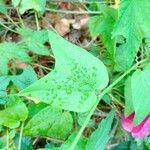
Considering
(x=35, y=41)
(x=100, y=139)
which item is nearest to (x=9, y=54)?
(x=35, y=41)

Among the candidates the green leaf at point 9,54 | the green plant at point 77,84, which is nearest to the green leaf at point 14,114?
the green plant at point 77,84

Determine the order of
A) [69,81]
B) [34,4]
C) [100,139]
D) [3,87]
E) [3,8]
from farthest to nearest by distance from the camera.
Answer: [3,8] < [34,4] < [3,87] < [100,139] < [69,81]

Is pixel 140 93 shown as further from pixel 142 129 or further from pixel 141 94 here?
pixel 142 129

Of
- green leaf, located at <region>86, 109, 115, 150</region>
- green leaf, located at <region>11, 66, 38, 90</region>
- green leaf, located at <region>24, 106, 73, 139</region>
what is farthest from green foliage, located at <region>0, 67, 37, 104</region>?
green leaf, located at <region>86, 109, 115, 150</region>

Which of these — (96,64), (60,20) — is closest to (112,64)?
(96,64)

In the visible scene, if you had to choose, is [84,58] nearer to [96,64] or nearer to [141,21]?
[96,64]

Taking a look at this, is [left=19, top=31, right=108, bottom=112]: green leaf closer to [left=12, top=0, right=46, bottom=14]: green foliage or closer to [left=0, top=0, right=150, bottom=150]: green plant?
[left=0, top=0, right=150, bottom=150]: green plant
